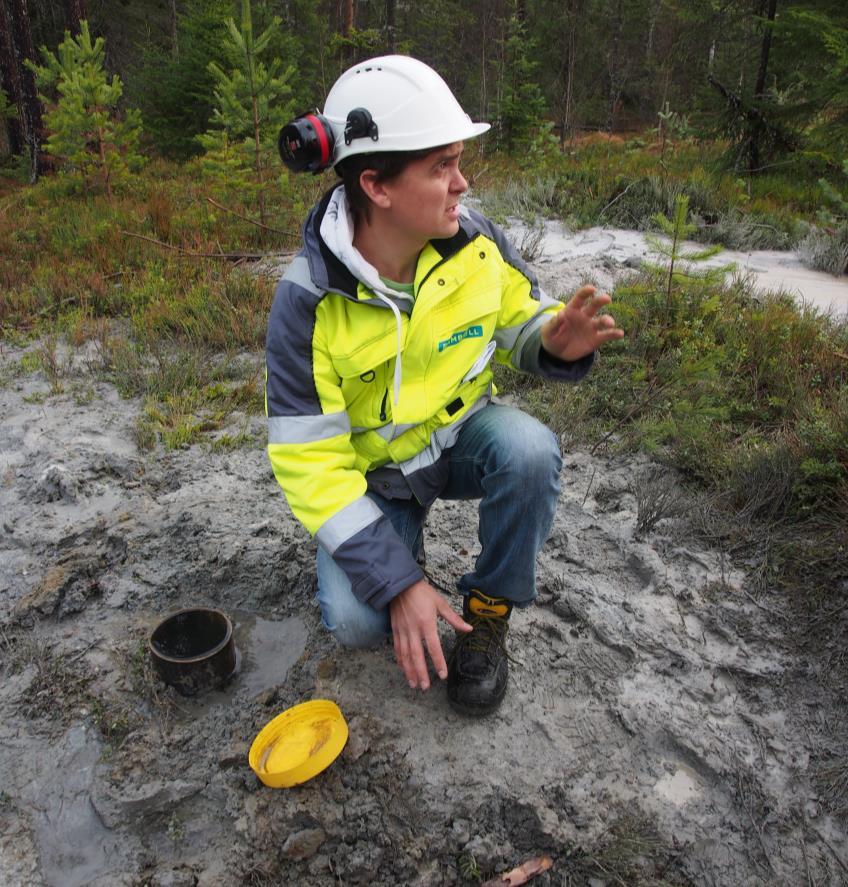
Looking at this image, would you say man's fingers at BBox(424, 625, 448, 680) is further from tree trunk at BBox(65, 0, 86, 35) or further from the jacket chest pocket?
tree trunk at BBox(65, 0, 86, 35)

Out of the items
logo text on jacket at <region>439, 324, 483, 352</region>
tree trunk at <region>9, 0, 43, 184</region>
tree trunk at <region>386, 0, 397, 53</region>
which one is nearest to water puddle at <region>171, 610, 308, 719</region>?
logo text on jacket at <region>439, 324, 483, 352</region>

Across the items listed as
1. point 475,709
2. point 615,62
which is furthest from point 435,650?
→ point 615,62

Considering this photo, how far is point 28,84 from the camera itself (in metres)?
11.5

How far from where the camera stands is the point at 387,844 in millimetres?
Answer: 1865

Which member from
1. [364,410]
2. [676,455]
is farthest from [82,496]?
[676,455]

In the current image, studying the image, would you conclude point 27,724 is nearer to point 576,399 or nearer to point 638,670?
point 638,670

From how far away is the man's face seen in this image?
186 centimetres

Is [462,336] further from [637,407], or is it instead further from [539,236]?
[539,236]

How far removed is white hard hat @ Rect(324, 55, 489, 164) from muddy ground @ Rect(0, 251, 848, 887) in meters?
1.61

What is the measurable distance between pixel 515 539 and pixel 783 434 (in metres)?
1.77

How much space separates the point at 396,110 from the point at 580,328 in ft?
2.61

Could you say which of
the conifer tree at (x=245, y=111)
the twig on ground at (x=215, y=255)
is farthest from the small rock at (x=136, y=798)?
the conifer tree at (x=245, y=111)

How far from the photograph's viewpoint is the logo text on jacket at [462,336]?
2.08 m

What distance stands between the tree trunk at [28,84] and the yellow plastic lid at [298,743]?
1264 centimetres
